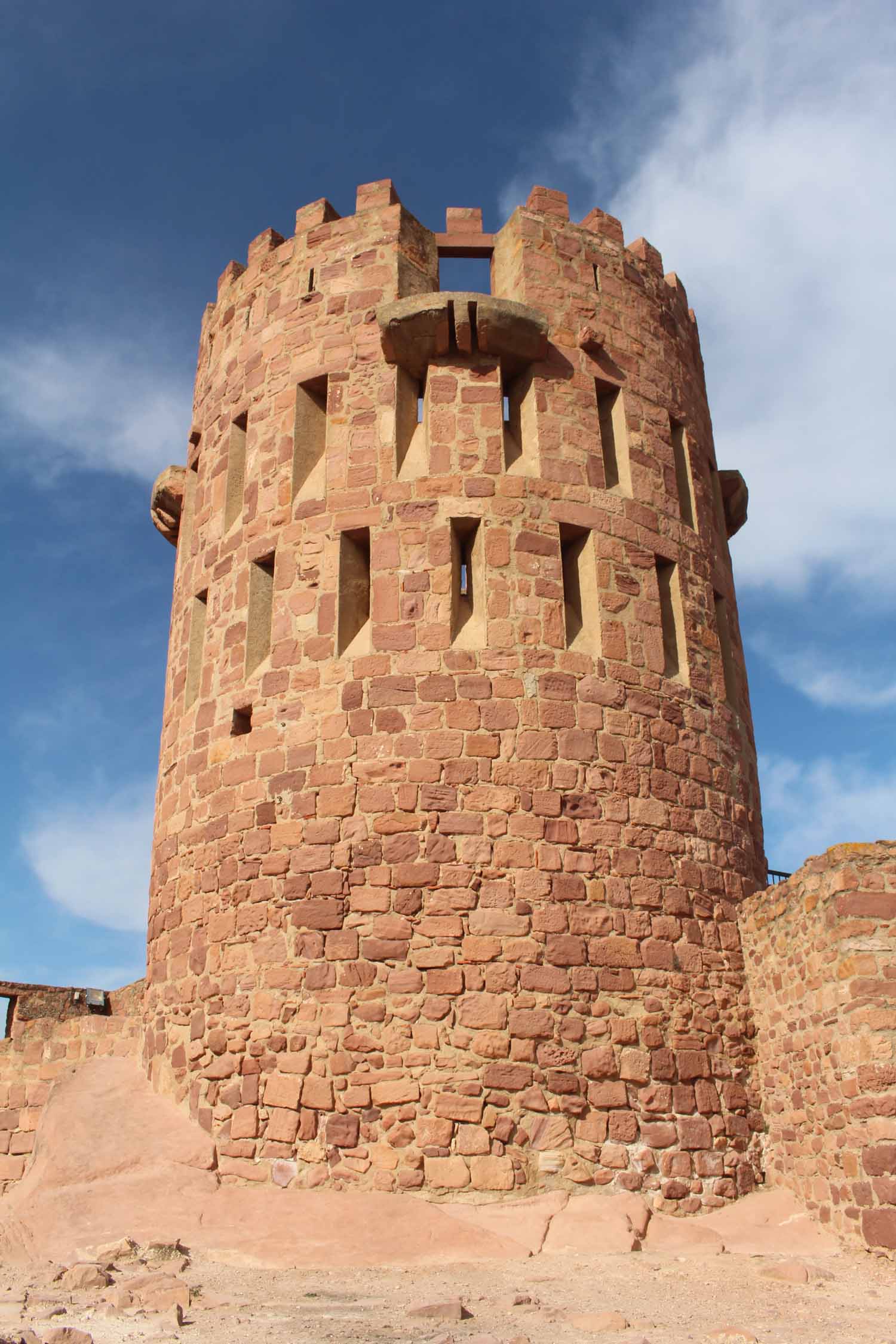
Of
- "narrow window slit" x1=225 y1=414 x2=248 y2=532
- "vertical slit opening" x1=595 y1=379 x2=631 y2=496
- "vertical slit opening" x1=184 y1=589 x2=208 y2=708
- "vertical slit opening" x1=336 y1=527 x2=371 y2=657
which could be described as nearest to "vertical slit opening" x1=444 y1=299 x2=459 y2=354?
"vertical slit opening" x1=595 y1=379 x2=631 y2=496

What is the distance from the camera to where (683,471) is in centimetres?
1190

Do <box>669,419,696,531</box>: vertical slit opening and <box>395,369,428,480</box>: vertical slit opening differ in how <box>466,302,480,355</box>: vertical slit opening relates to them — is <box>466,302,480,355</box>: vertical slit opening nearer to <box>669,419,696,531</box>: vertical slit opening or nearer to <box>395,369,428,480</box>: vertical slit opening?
<box>395,369,428,480</box>: vertical slit opening

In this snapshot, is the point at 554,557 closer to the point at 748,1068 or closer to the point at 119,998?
the point at 748,1068

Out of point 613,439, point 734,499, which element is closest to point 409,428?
point 613,439

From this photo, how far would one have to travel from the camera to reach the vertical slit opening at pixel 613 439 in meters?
10.9

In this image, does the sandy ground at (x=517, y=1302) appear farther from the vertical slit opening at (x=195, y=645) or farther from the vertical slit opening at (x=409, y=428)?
the vertical slit opening at (x=409, y=428)

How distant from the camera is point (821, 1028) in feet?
27.9

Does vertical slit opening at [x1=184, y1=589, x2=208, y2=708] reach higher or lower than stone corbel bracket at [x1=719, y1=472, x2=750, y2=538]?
lower

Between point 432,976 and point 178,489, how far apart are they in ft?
22.3

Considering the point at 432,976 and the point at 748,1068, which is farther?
the point at 748,1068

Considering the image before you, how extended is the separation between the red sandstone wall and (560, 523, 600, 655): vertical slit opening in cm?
262

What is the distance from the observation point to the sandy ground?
5488 mm

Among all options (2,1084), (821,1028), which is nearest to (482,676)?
(821,1028)

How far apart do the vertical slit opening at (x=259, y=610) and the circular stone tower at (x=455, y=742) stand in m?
0.05
